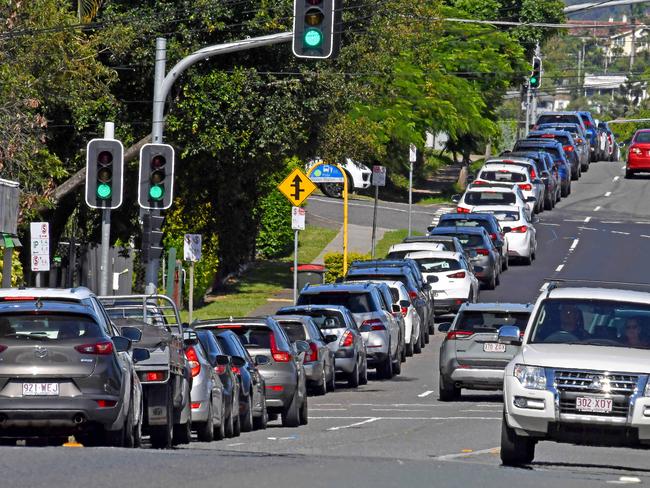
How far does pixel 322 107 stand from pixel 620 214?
25.3 metres

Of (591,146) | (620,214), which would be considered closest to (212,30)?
(620,214)

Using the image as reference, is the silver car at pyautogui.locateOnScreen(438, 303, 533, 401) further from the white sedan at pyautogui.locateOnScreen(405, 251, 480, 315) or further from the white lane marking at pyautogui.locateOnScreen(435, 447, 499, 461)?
the white sedan at pyautogui.locateOnScreen(405, 251, 480, 315)

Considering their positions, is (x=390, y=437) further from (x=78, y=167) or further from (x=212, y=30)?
(x=78, y=167)

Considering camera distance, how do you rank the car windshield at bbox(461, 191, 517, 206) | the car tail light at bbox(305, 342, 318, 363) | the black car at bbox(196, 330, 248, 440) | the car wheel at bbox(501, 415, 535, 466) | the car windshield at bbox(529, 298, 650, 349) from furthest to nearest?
the car windshield at bbox(461, 191, 517, 206), the car tail light at bbox(305, 342, 318, 363), the black car at bbox(196, 330, 248, 440), the car windshield at bbox(529, 298, 650, 349), the car wheel at bbox(501, 415, 535, 466)

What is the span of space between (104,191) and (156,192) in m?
1.03

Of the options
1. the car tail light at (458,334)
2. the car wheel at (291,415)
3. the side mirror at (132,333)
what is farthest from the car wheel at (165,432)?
the car tail light at (458,334)

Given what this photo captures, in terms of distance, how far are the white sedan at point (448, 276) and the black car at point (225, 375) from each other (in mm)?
18798

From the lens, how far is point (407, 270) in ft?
121

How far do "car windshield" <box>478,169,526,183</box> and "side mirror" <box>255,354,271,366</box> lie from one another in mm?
31132

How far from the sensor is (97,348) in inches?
609

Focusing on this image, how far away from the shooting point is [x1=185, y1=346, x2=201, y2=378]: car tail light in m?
19.8

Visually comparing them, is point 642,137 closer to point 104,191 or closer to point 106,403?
point 104,191

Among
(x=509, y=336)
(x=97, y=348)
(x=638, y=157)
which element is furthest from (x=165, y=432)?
(x=638, y=157)

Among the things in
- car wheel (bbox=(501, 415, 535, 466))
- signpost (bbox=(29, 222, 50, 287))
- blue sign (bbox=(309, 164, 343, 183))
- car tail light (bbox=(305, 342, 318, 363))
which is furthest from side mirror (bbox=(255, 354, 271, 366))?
blue sign (bbox=(309, 164, 343, 183))
